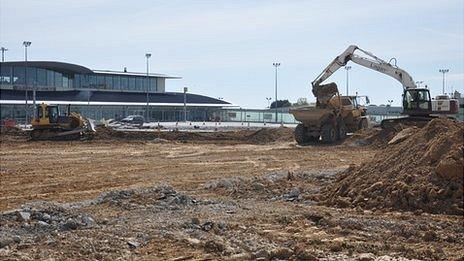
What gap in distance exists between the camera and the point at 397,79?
34.9 metres

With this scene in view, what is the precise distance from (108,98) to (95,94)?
1959 millimetres

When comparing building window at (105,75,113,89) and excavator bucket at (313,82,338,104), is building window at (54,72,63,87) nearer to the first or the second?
building window at (105,75,113,89)

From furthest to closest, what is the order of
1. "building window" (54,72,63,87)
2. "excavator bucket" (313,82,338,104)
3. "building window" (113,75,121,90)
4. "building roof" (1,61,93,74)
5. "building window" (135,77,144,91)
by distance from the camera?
"building window" (135,77,144,91), "building window" (113,75,121,90), "building window" (54,72,63,87), "building roof" (1,61,93,74), "excavator bucket" (313,82,338,104)

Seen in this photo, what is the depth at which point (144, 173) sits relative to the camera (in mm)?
20500

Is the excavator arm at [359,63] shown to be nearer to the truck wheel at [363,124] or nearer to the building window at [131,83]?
the truck wheel at [363,124]

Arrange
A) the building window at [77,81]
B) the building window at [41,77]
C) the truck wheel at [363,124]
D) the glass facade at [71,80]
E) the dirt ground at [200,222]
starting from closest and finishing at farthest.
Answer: the dirt ground at [200,222] → the truck wheel at [363,124] → the glass facade at [71,80] → the building window at [41,77] → the building window at [77,81]

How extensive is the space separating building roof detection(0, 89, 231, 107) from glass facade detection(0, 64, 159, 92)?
200 cm

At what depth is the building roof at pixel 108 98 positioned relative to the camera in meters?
82.8

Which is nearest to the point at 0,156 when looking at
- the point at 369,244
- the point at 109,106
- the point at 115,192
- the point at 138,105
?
the point at 115,192

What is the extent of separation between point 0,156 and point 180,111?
7066 cm

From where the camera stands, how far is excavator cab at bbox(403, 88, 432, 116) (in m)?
32.7

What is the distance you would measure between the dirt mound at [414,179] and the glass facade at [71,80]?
77.4 meters

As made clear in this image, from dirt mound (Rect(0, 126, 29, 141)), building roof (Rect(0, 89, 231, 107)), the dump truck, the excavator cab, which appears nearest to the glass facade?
building roof (Rect(0, 89, 231, 107))

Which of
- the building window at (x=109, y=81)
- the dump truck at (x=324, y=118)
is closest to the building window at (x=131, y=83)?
the building window at (x=109, y=81)
